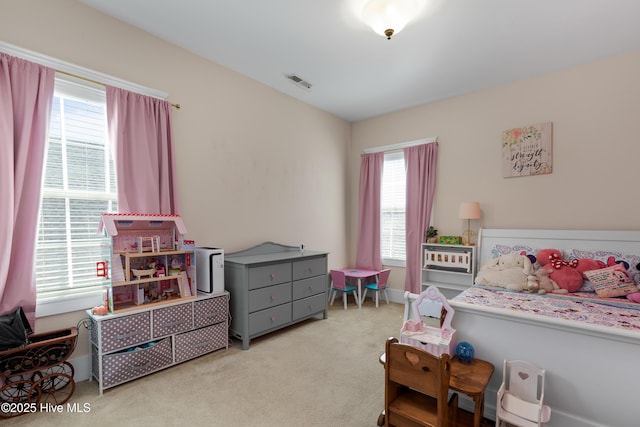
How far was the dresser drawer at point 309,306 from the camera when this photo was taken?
3.42 m

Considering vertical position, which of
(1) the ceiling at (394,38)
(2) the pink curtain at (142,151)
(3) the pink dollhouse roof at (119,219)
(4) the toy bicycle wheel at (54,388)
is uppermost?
(1) the ceiling at (394,38)

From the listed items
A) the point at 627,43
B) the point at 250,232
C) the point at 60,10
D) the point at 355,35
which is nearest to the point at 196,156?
the point at 250,232

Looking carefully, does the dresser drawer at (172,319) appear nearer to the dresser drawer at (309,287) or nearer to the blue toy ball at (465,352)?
the dresser drawer at (309,287)

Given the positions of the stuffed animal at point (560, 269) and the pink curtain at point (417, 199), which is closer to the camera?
the stuffed animal at point (560, 269)

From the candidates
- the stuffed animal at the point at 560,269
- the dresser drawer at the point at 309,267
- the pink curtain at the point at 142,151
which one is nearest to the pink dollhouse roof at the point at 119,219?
the pink curtain at the point at 142,151

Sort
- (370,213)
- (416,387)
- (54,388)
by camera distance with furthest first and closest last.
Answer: (370,213), (54,388), (416,387)

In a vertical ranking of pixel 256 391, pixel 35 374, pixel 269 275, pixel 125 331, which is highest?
pixel 269 275

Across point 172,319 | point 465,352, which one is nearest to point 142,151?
point 172,319

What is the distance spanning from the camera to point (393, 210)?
4.65 meters

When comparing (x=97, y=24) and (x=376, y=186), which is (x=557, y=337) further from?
(x=97, y=24)

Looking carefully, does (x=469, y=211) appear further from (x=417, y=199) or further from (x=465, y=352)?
(x=465, y=352)

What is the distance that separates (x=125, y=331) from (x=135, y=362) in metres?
0.26

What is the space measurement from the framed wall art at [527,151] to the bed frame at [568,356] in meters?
2.28

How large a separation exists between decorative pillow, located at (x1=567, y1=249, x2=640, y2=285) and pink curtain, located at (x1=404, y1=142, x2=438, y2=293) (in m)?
1.60
